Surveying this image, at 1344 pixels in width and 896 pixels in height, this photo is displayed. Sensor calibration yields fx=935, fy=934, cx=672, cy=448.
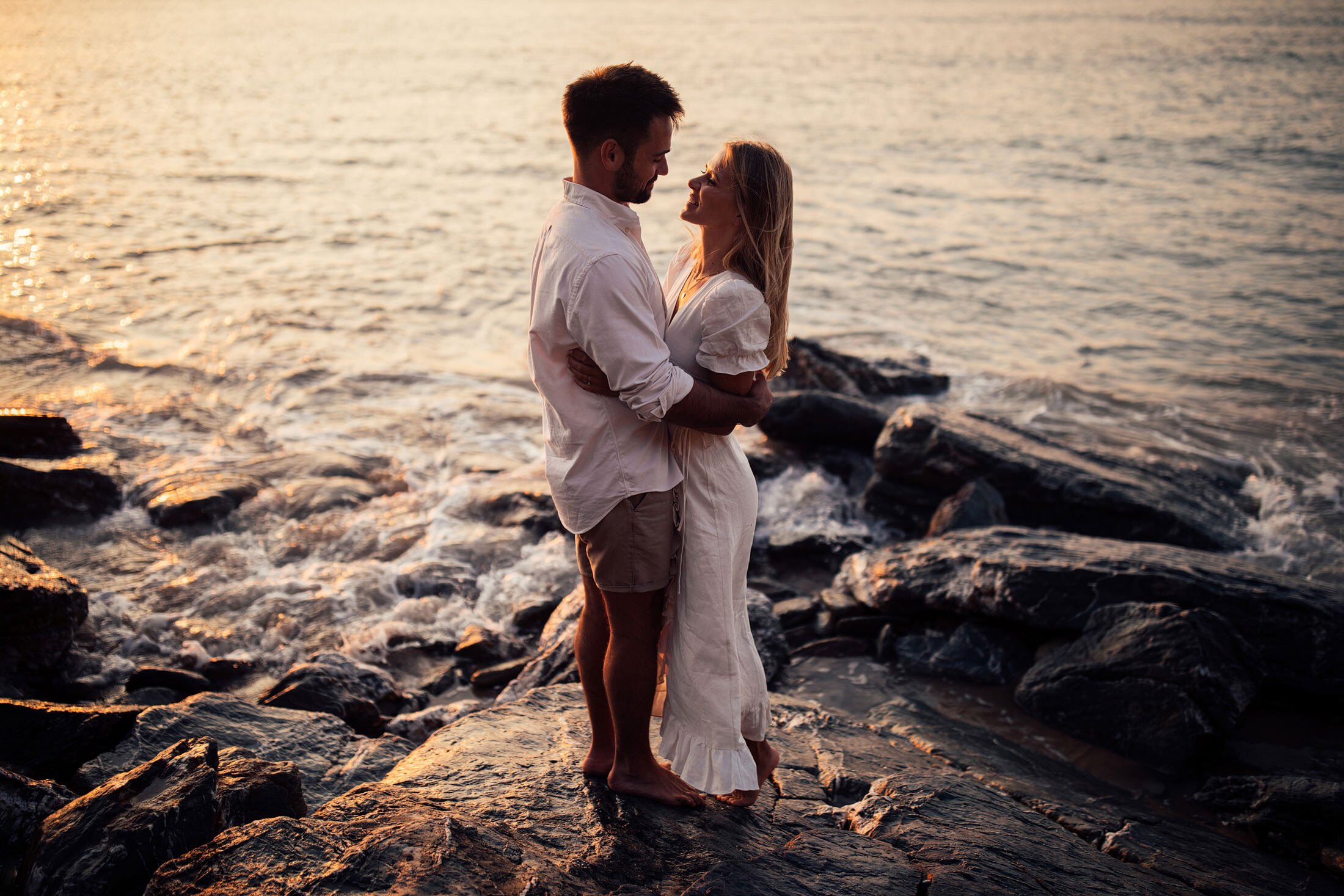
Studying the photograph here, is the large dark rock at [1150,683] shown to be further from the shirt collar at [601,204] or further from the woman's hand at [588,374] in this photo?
the shirt collar at [601,204]

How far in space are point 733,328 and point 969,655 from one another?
3.78 meters

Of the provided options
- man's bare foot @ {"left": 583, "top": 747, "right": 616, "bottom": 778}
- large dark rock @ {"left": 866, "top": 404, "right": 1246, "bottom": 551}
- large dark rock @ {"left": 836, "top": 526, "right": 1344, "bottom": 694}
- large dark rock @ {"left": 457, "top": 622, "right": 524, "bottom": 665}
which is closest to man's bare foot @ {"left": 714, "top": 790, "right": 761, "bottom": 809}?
man's bare foot @ {"left": 583, "top": 747, "right": 616, "bottom": 778}

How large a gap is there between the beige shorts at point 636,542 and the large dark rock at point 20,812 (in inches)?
84.2

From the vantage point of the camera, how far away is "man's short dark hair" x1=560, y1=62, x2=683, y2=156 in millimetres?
3107

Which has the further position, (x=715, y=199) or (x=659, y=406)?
(x=715, y=199)

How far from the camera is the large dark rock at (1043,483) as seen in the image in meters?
7.69

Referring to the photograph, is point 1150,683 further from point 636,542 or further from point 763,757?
point 636,542

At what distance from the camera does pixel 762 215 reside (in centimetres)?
328

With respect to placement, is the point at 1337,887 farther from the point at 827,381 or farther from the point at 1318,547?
the point at 827,381

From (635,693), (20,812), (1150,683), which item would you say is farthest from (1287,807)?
(20,812)

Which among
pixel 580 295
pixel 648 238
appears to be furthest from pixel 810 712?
pixel 648 238

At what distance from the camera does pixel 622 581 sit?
131 inches

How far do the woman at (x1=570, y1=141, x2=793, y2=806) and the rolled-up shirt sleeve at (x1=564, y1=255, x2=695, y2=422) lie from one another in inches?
5.1

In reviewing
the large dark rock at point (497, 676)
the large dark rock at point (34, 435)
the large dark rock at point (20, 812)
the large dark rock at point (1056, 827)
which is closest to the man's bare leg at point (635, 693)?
the large dark rock at point (1056, 827)
